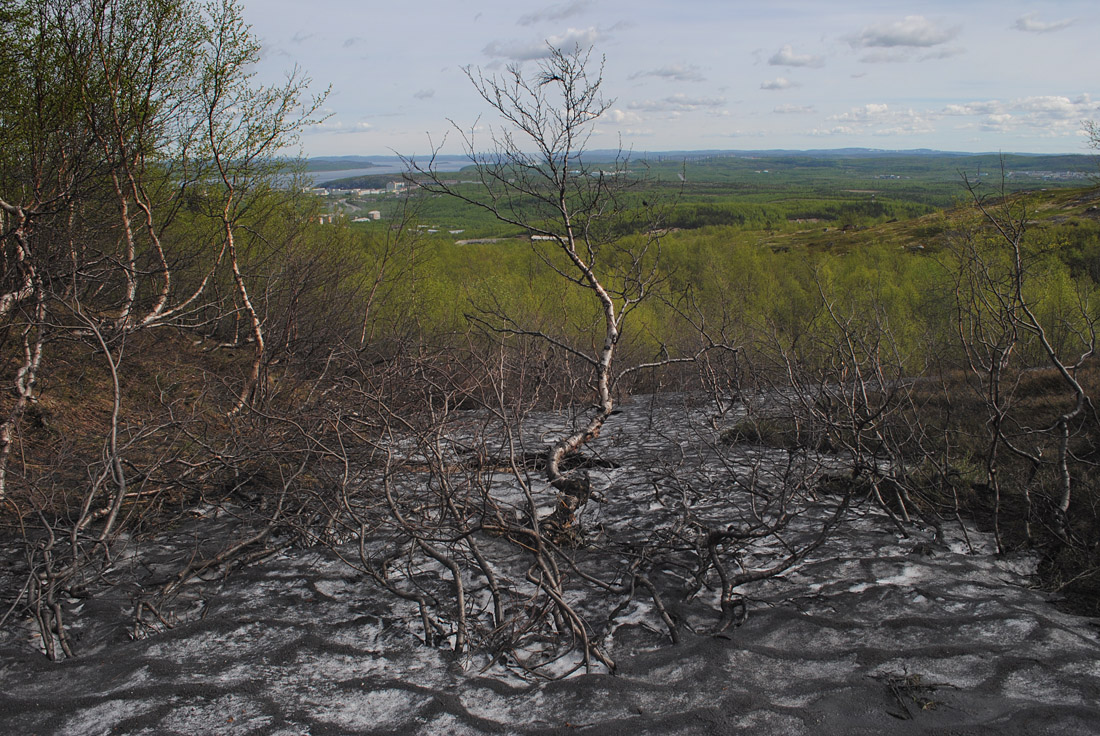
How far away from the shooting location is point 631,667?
3.45m

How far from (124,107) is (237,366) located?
4405mm

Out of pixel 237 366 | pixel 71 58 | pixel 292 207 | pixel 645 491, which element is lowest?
pixel 645 491

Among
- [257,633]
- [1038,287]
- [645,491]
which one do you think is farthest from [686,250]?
[257,633]

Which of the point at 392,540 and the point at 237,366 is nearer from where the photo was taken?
the point at 392,540

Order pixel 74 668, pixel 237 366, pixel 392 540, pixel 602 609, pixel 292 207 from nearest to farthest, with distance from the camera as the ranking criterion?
pixel 74 668 → pixel 602 609 → pixel 392 540 → pixel 237 366 → pixel 292 207

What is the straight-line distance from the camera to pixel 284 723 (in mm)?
2971

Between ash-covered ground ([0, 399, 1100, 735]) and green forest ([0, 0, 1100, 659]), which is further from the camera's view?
green forest ([0, 0, 1100, 659])

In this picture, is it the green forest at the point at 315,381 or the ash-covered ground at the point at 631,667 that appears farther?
the green forest at the point at 315,381

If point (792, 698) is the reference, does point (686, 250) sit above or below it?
above

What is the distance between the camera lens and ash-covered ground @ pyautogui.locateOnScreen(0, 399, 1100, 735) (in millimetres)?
2947

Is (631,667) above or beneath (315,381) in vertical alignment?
beneath

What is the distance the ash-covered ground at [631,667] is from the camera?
295cm

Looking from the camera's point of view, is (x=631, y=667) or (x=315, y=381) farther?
(x=315, y=381)

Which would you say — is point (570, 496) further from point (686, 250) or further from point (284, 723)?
point (686, 250)
